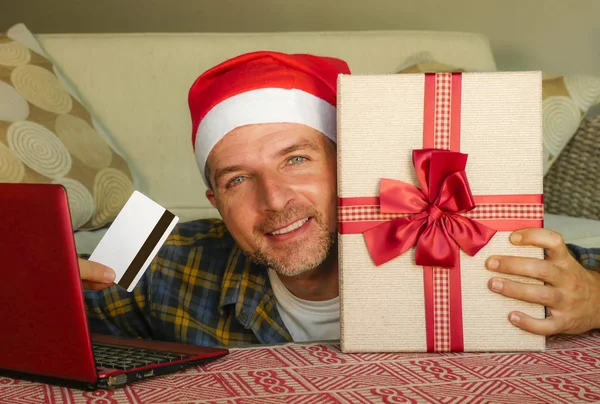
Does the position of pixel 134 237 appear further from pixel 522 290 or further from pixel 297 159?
pixel 522 290

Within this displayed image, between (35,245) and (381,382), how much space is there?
37 centimetres

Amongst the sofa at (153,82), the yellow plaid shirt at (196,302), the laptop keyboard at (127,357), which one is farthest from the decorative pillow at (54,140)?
the laptop keyboard at (127,357)

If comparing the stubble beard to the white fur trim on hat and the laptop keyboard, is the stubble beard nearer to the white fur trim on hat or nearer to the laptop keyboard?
the white fur trim on hat

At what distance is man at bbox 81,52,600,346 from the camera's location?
95 cm

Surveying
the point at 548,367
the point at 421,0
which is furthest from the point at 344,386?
the point at 421,0

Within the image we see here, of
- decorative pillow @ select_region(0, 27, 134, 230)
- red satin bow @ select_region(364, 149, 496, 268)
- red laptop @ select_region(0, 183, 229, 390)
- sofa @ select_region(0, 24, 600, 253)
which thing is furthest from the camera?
sofa @ select_region(0, 24, 600, 253)

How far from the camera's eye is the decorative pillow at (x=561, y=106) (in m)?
1.99

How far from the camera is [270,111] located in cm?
110

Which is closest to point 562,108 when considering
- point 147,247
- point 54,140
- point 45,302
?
point 54,140

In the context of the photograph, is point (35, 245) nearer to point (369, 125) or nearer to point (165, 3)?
point (369, 125)

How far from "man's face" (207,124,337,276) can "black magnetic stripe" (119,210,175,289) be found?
0.19 metres

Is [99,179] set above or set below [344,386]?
above

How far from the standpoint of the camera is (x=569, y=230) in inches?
71.6

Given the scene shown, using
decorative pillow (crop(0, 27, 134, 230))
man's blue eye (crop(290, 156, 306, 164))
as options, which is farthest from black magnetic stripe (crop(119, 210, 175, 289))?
decorative pillow (crop(0, 27, 134, 230))
